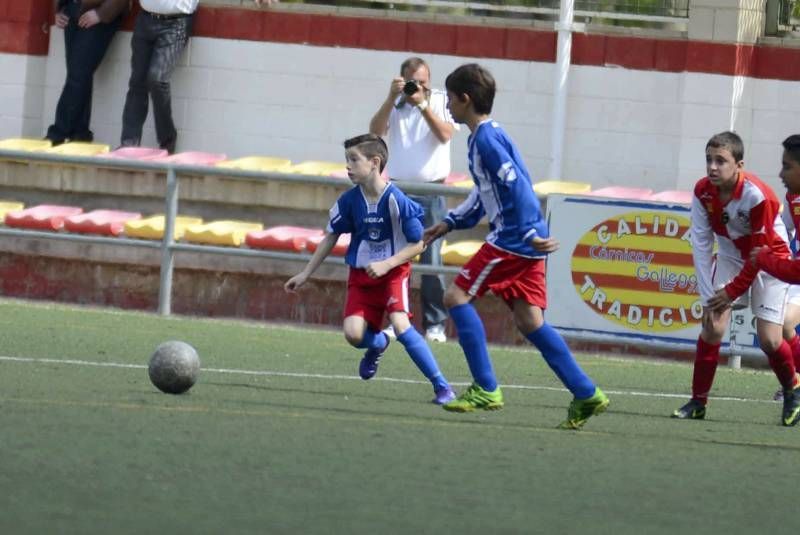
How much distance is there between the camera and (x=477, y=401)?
8.70 m

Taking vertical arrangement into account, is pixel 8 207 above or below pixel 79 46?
below

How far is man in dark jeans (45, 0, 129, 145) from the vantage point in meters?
16.9

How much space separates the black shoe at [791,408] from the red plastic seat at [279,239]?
5863 mm

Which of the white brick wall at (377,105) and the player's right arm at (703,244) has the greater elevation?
the white brick wall at (377,105)

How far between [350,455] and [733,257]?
9.36 feet

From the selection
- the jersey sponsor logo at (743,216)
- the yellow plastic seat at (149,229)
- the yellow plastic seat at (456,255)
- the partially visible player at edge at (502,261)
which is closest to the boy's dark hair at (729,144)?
the jersey sponsor logo at (743,216)

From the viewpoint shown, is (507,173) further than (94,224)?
No

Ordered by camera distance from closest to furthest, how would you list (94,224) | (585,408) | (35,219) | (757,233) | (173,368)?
(585,408)
(173,368)
(757,233)
(35,219)
(94,224)

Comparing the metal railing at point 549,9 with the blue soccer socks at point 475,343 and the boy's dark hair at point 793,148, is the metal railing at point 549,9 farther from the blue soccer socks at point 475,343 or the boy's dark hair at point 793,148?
the blue soccer socks at point 475,343

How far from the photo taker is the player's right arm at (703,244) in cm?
925

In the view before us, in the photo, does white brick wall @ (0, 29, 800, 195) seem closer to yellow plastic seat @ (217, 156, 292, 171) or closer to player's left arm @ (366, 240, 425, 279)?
yellow plastic seat @ (217, 156, 292, 171)

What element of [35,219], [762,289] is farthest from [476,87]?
[35,219]

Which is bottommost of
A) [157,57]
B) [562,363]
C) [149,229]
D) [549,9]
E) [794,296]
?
[562,363]

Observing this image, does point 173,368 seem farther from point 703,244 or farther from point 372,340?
point 703,244
